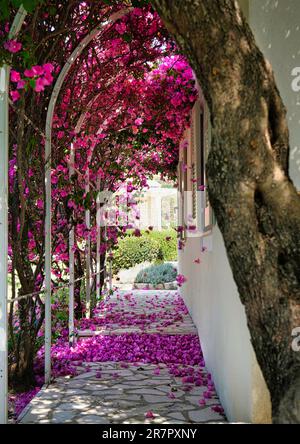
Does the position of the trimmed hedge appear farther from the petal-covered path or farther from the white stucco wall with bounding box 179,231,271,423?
the white stucco wall with bounding box 179,231,271,423

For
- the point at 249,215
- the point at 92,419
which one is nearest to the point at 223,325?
the point at 92,419

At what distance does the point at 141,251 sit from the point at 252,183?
16.3 meters

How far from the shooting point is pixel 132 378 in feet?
17.4

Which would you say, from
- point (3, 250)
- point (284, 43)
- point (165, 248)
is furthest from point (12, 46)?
point (165, 248)

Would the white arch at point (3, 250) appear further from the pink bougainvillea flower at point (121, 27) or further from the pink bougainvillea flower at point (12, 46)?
the pink bougainvillea flower at point (121, 27)

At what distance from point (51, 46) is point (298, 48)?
2.39 meters

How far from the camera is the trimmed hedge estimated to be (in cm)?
1773

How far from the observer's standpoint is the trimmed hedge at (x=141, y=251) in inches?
698

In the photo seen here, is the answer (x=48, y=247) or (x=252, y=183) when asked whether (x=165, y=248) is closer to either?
(x=48, y=247)

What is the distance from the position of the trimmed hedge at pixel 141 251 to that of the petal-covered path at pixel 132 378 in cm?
892

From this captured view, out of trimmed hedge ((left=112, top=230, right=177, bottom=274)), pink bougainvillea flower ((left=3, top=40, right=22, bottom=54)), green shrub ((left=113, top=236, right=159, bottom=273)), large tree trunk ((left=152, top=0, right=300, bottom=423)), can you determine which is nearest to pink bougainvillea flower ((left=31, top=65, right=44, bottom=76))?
pink bougainvillea flower ((left=3, top=40, right=22, bottom=54))

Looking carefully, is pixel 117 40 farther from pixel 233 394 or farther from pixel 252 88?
pixel 252 88

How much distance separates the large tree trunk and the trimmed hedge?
15.3 metres

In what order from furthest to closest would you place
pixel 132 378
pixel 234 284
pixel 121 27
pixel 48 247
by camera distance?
pixel 121 27, pixel 132 378, pixel 48 247, pixel 234 284
